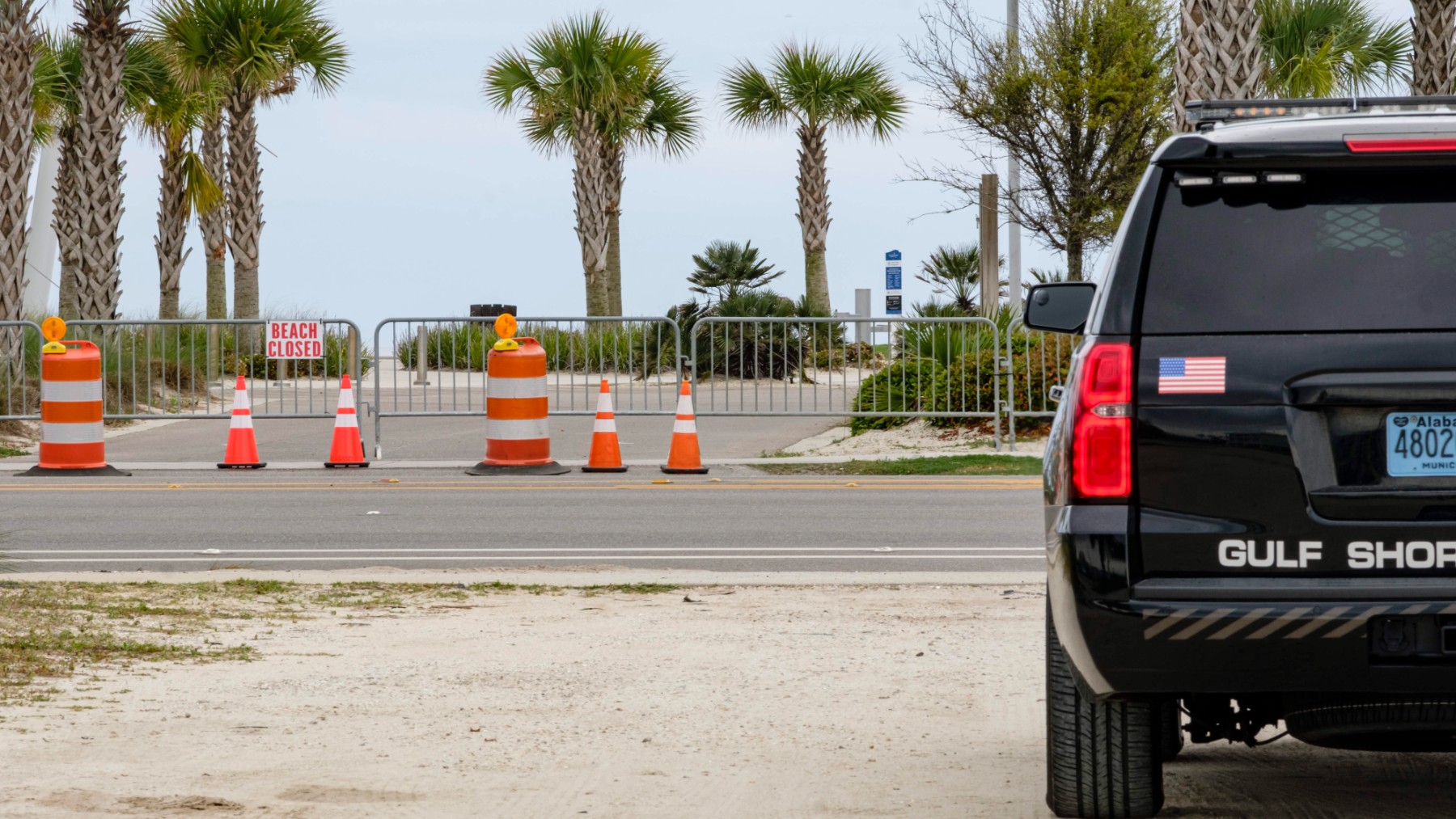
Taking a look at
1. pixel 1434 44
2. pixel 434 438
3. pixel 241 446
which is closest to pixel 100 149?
pixel 434 438

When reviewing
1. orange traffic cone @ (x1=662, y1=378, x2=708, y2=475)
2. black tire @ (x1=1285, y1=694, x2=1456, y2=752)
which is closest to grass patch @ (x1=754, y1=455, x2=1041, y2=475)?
orange traffic cone @ (x1=662, y1=378, x2=708, y2=475)

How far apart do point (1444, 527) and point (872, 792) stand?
1.91m

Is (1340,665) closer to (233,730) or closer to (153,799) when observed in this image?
(153,799)

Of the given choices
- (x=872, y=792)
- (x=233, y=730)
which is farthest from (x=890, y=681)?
(x=233, y=730)

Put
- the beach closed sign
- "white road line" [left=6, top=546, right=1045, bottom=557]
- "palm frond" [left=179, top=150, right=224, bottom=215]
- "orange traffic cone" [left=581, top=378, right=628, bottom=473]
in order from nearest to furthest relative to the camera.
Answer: "white road line" [left=6, top=546, right=1045, bottom=557], "orange traffic cone" [left=581, top=378, right=628, bottom=473], the beach closed sign, "palm frond" [left=179, top=150, right=224, bottom=215]

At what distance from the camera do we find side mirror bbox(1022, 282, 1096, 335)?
538cm

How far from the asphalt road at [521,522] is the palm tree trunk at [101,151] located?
10985 millimetres

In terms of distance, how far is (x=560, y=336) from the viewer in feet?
69.3

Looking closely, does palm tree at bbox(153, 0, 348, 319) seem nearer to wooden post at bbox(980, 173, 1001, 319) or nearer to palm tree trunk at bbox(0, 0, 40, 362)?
palm tree trunk at bbox(0, 0, 40, 362)

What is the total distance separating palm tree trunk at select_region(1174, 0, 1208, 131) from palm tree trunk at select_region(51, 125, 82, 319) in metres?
21.4

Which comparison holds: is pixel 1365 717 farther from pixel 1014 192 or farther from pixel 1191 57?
pixel 1014 192

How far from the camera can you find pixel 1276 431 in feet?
12.9

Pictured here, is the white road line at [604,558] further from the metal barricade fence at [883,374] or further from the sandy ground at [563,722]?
the metal barricade fence at [883,374]

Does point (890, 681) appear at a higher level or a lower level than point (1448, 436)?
lower
